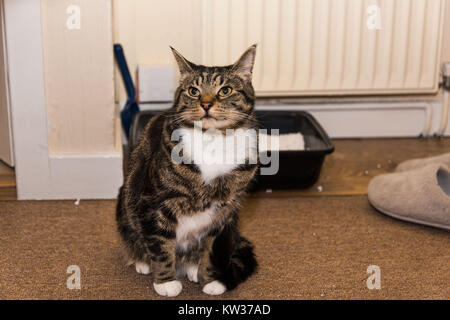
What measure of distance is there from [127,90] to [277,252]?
43.4 inches

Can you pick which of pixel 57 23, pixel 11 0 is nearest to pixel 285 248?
pixel 57 23

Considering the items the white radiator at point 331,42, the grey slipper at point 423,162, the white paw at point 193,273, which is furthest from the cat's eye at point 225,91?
the white radiator at point 331,42

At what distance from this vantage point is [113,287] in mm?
1233

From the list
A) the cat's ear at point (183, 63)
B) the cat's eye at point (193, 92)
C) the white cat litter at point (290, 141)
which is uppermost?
the cat's ear at point (183, 63)

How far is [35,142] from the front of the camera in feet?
5.58

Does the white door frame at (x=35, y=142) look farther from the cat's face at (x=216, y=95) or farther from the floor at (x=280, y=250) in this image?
the cat's face at (x=216, y=95)

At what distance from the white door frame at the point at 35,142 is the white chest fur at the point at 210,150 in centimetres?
63

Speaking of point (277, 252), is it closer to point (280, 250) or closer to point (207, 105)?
point (280, 250)

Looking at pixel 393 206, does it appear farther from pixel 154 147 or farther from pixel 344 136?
pixel 344 136

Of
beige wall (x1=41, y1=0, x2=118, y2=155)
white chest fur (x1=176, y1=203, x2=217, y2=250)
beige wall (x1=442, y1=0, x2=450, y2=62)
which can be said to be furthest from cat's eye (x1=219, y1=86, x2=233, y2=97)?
beige wall (x1=442, y1=0, x2=450, y2=62)

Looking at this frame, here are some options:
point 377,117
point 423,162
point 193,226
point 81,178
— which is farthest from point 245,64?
point 377,117

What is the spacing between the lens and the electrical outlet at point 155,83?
2242mm

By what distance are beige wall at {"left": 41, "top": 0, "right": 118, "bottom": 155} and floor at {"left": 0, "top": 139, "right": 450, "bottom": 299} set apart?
0.65 feet

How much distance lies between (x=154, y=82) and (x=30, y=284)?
1.20 meters
